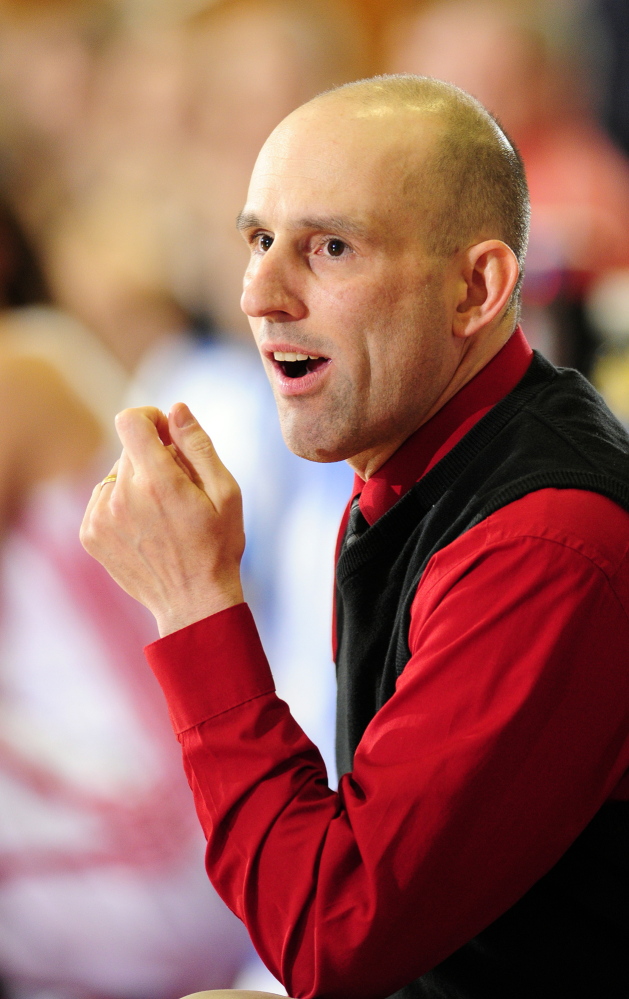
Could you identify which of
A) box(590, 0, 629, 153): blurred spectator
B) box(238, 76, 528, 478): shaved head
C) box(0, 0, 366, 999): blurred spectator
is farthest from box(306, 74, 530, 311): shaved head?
box(590, 0, 629, 153): blurred spectator

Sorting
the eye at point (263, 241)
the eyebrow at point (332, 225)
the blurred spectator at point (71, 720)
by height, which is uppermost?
the eye at point (263, 241)

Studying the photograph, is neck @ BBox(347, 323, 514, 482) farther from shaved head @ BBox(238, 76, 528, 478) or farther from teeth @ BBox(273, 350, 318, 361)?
teeth @ BBox(273, 350, 318, 361)

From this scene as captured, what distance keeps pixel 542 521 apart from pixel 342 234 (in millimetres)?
356

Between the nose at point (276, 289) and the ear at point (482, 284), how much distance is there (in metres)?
0.16

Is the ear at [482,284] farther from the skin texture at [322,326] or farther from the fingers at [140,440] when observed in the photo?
the fingers at [140,440]

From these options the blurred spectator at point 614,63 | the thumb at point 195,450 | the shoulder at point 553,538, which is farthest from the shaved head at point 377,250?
the blurred spectator at point 614,63

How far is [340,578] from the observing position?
1.06 metres

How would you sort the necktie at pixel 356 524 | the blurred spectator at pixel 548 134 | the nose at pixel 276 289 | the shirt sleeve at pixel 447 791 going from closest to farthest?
the shirt sleeve at pixel 447 791
the nose at pixel 276 289
the necktie at pixel 356 524
the blurred spectator at pixel 548 134

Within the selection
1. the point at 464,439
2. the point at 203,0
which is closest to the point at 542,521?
the point at 464,439

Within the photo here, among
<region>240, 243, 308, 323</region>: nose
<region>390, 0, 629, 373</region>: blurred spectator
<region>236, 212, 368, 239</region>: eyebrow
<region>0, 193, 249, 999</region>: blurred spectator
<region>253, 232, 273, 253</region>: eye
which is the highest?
<region>390, 0, 629, 373</region>: blurred spectator

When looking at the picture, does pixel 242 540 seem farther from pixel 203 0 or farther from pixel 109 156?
pixel 203 0

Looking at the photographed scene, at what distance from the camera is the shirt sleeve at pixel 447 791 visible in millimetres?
747

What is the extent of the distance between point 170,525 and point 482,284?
404mm

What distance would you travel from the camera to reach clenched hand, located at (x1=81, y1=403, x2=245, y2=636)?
896 millimetres
